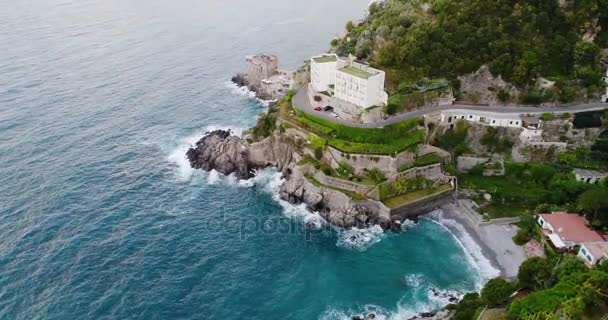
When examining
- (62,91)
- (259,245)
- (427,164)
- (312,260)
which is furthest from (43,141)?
(427,164)

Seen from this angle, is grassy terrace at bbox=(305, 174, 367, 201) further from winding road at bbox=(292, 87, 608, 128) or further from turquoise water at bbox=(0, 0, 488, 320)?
winding road at bbox=(292, 87, 608, 128)

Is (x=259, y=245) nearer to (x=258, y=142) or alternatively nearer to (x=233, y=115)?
(x=258, y=142)

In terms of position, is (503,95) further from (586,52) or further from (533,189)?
(533,189)

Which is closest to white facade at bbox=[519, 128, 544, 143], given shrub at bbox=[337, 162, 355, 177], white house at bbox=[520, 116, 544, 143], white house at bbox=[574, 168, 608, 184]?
white house at bbox=[520, 116, 544, 143]

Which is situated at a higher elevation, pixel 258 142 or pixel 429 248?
pixel 258 142

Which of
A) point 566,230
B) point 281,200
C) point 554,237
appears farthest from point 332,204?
point 566,230

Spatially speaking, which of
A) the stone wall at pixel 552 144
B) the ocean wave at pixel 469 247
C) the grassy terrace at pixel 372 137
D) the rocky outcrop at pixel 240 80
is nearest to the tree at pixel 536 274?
the ocean wave at pixel 469 247

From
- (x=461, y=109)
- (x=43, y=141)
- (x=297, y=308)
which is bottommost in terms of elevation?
(x=297, y=308)
